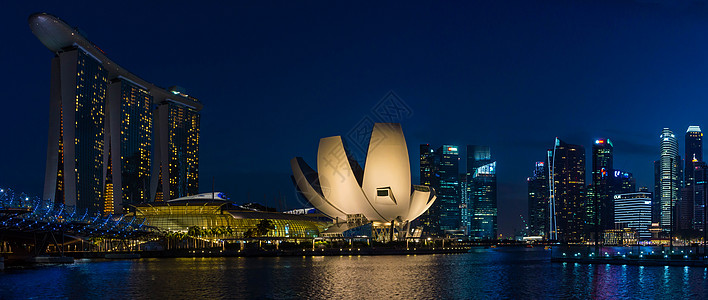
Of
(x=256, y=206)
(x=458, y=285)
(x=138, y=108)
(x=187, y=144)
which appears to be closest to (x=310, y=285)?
(x=458, y=285)

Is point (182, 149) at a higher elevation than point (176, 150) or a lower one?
higher

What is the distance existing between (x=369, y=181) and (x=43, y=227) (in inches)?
1612

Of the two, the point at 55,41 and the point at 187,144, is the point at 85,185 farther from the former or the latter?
the point at 187,144

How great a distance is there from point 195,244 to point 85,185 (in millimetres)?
17273

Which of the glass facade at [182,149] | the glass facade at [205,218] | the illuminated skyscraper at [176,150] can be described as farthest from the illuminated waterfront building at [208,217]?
the glass facade at [182,149]

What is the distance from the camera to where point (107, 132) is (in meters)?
109

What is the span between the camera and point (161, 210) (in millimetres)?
94438

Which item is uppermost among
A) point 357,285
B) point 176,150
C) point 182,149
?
point 182,149

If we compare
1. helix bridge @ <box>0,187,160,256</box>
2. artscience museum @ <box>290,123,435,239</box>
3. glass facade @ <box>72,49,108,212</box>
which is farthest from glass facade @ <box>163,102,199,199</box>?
artscience museum @ <box>290,123,435,239</box>

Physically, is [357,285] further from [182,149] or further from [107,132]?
[182,149]

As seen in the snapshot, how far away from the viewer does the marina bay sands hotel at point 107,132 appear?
86.6 m

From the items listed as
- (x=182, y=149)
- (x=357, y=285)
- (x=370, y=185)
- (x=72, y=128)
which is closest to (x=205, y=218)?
(x=72, y=128)

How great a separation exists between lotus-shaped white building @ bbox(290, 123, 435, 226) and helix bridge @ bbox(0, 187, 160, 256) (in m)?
21.1

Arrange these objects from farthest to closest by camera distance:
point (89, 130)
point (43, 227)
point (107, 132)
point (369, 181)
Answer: point (107, 132) → point (89, 130) → point (369, 181) → point (43, 227)
